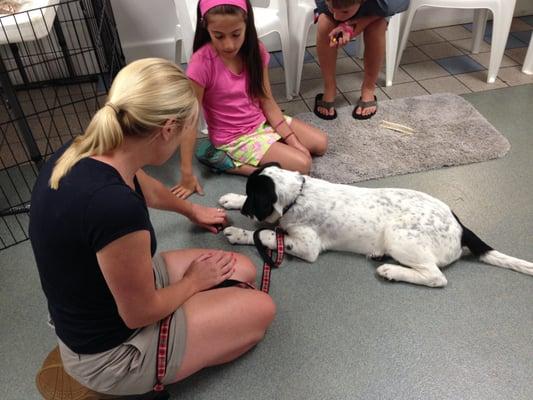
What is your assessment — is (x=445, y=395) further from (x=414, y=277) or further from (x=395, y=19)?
(x=395, y=19)

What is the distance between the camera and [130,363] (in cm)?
126

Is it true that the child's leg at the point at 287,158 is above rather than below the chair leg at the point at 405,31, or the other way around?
below

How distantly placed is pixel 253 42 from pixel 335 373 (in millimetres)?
1470

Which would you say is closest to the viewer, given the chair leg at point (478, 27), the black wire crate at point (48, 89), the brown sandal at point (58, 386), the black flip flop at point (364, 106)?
the brown sandal at point (58, 386)

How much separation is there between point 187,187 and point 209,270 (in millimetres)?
873

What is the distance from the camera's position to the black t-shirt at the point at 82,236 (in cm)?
100

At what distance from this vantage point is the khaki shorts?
1245 mm

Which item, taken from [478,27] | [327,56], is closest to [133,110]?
[327,56]

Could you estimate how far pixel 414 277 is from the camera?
1.78m

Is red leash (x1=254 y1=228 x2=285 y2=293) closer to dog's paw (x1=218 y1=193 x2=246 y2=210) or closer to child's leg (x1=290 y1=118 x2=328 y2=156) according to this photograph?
dog's paw (x1=218 y1=193 x2=246 y2=210)

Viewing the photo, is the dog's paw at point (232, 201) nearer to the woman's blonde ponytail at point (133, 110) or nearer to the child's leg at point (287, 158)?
the child's leg at point (287, 158)

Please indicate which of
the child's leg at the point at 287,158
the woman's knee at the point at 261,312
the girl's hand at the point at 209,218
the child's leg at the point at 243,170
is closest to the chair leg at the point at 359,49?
the child's leg at the point at 287,158

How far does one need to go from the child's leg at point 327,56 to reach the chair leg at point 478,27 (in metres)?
1.35

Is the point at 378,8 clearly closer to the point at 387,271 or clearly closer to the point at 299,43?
the point at 299,43
